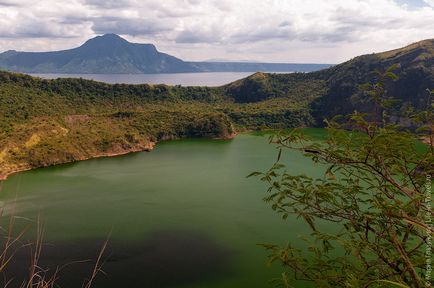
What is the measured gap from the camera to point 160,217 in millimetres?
32406

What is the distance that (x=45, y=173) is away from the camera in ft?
154

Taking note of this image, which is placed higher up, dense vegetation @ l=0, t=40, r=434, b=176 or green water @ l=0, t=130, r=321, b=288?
dense vegetation @ l=0, t=40, r=434, b=176

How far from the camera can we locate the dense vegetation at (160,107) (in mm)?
54906

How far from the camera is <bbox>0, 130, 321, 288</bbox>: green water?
22.8 metres

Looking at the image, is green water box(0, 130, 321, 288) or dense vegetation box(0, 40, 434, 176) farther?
dense vegetation box(0, 40, 434, 176)

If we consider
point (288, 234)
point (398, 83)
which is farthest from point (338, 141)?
point (398, 83)

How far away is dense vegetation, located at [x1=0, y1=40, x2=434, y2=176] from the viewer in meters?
54.9

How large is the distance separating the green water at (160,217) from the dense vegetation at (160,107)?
4889mm

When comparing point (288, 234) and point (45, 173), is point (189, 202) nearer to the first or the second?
point (288, 234)

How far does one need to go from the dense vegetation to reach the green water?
4.89 m

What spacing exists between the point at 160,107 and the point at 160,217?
60116 millimetres

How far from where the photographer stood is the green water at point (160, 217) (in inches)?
898

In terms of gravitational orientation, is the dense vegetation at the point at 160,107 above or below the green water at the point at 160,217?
above

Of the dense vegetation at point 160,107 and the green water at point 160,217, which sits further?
the dense vegetation at point 160,107
